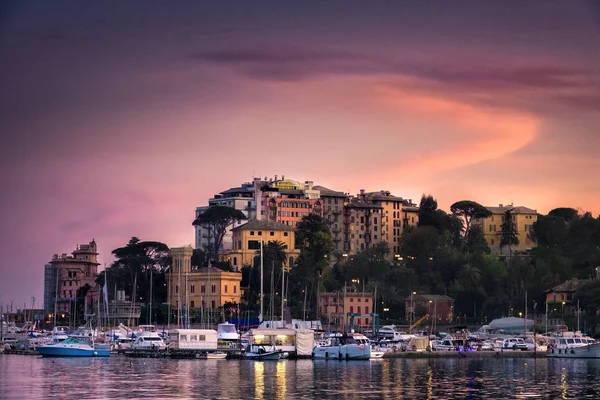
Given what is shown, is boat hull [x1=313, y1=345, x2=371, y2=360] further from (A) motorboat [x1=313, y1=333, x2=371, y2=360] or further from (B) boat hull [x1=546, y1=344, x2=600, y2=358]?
(B) boat hull [x1=546, y1=344, x2=600, y2=358]

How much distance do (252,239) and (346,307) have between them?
2625 cm

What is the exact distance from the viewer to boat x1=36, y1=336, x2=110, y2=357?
10681cm

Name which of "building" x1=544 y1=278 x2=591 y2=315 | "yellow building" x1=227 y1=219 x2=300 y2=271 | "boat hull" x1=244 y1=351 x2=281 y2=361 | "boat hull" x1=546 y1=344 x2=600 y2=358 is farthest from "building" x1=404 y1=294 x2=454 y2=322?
"boat hull" x1=244 y1=351 x2=281 y2=361

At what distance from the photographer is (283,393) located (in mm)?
63188

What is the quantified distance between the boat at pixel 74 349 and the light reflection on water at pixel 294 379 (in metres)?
4.59

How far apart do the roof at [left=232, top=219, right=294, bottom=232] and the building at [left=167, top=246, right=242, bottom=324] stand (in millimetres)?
10941

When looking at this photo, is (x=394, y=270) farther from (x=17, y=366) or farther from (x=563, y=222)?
(x=17, y=366)

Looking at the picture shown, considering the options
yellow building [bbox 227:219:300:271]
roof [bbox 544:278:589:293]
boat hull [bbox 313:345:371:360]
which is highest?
yellow building [bbox 227:219:300:271]

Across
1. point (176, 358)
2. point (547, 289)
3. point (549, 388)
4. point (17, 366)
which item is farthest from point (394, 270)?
point (549, 388)

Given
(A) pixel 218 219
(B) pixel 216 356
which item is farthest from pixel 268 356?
(A) pixel 218 219

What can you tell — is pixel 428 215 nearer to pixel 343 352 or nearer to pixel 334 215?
pixel 334 215

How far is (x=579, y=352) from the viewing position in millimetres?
108000

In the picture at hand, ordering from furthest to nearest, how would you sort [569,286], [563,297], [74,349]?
[569,286] < [563,297] < [74,349]

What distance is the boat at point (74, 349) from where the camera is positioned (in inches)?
4205
